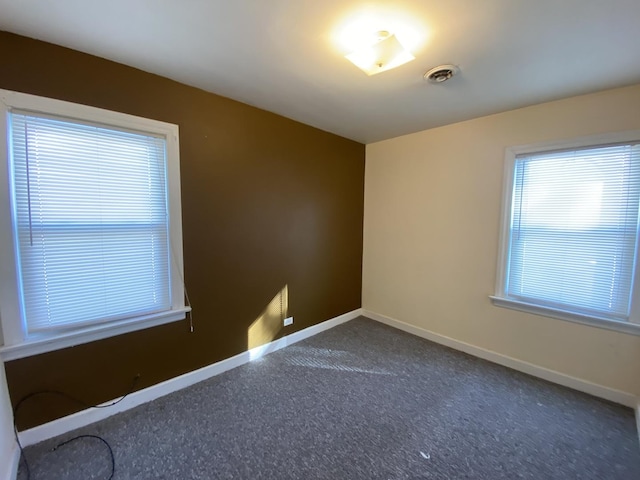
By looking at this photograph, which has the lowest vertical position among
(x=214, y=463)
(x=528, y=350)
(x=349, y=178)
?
(x=214, y=463)

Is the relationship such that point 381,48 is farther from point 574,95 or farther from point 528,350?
point 528,350

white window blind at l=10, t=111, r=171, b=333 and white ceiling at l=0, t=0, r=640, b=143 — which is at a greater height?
white ceiling at l=0, t=0, r=640, b=143

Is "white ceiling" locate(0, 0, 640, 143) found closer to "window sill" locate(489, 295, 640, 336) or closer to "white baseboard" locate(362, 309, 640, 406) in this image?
"window sill" locate(489, 295, 640, 336)

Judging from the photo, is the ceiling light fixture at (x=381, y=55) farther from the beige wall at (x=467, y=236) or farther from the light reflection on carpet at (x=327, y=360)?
the light reflection on carpet at (x=327, y=360)

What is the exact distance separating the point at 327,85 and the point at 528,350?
290cm

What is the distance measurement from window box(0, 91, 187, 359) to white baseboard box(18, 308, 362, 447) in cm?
49

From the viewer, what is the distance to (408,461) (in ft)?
5.13

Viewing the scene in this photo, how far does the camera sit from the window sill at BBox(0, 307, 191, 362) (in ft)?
5.13

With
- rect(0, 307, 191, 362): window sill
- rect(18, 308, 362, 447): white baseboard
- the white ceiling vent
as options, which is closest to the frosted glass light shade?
the white ceiling vent

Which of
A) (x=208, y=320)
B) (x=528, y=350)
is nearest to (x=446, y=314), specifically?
(x=528, y=350)

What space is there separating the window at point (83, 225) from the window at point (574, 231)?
298 centimetres

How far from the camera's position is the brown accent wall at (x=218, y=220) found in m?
1.65

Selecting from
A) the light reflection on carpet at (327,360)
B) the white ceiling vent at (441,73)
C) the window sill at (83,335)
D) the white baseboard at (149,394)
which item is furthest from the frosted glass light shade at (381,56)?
the white baseboard at (149,394)

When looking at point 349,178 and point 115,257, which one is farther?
point 349,178
